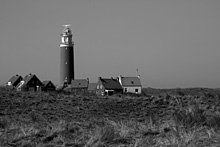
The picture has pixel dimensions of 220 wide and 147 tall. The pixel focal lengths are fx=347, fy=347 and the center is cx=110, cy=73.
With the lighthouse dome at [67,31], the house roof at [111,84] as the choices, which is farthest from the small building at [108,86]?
the lighthouse dome at [67,31]

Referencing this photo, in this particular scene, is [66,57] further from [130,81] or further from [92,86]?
[130,81]

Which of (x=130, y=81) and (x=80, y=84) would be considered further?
(x=80, y=84)

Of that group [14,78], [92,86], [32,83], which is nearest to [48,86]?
[32,83]

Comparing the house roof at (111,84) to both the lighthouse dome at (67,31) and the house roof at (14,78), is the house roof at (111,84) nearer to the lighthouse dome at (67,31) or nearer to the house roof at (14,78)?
the house roof at (14,78)

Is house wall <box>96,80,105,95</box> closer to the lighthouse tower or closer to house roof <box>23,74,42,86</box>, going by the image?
house roof <box>23,74,42,86</box>

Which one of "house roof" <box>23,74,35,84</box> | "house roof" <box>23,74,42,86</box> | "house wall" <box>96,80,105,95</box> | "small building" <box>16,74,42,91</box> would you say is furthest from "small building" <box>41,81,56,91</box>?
"house wall" <box>96,80,105,95</box>

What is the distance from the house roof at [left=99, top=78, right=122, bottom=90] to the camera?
71438 mm

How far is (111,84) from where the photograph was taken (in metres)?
72.7

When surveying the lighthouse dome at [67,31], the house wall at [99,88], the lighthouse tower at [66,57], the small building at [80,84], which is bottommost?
the house wall at [99,88]

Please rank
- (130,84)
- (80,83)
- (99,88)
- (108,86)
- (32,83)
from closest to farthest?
(32,83)
(108,86)
(99,88)
(130,84)
(80,83)

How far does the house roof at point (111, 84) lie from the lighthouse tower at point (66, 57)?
17717mm

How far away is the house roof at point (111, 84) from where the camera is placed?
7144 cm

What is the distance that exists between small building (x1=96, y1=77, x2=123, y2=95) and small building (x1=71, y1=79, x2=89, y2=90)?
941 centimetres

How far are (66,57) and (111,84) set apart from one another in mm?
21441
